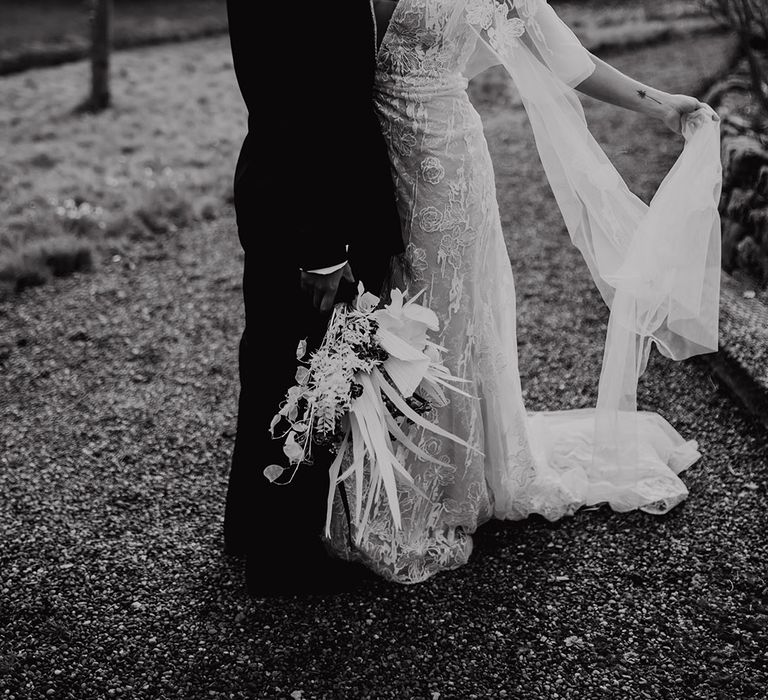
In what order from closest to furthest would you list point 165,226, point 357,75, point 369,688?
point 357,75 < point 369,688 < point 165,226

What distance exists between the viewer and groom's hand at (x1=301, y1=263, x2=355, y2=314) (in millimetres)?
2457

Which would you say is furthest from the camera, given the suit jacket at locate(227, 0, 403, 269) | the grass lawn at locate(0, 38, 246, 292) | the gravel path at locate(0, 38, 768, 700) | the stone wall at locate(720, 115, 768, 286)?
the grass lawn at locate(0, 38, 246, 292)

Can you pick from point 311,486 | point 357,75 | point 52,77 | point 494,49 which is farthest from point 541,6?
point 52,77

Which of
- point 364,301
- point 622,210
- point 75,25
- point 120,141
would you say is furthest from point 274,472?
point 75,25

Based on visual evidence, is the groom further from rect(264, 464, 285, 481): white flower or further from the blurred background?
the blurred background

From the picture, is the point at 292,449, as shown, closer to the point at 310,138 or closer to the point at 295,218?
the point at 295,218

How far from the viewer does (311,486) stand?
9.36ft

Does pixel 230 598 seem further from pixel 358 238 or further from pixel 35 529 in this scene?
pixel 358 238

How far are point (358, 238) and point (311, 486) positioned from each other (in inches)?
35.5

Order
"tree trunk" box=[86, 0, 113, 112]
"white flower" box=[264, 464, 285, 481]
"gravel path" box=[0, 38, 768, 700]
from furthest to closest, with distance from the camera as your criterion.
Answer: "tree trunk" box=[86, 0, 113, 112] < "white flower" box=[264, 464, 285, 481] < "gravel path" box=[0, 38, 768, 700]

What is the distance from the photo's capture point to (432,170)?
2621mm

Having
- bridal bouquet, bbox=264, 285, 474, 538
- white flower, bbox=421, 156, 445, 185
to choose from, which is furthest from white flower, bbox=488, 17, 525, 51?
bridal bouquet, bbox=264, 285, 474, 538

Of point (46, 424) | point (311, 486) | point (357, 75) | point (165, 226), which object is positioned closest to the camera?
point (357, 75)

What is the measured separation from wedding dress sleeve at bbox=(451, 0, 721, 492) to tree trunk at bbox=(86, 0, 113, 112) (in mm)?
A: 7469
